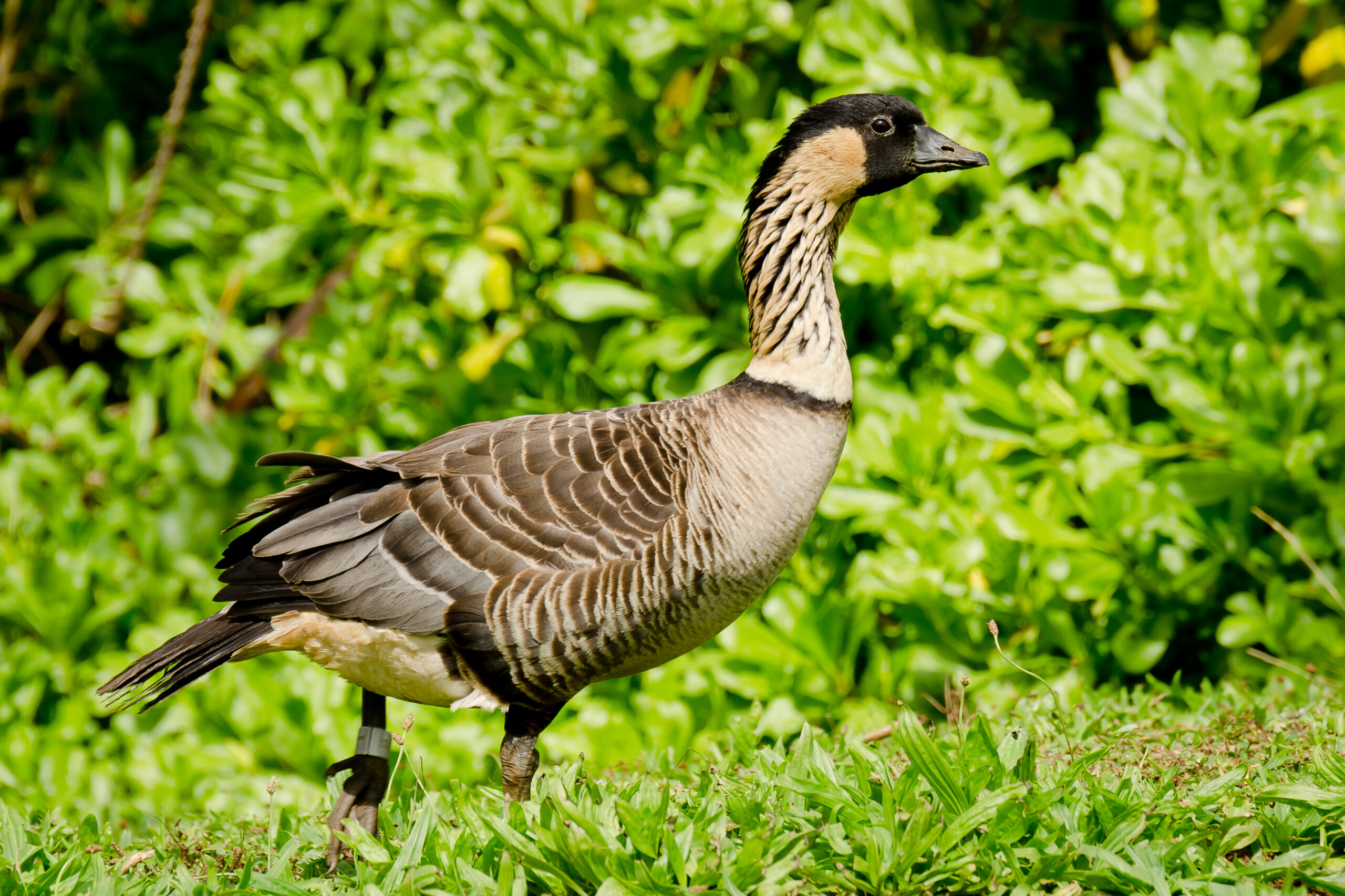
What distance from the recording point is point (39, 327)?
6.76 metres

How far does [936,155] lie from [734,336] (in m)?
1.46

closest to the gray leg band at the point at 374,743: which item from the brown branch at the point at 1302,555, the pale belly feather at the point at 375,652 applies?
the pale belly feather at the point at 375,652

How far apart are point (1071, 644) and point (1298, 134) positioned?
Result: 220cm

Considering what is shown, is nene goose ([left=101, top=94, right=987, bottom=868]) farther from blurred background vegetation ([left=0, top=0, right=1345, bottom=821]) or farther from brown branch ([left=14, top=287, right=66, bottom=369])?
brown branch ([left=14, top=287, right=66, bottom=369])

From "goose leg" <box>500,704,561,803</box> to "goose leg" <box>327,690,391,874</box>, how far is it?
354mm

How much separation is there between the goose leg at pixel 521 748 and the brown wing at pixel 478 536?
87 millimetres

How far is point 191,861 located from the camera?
3283 millimetres

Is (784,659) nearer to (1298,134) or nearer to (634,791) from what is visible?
(634,791)

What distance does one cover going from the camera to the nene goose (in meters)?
3.19

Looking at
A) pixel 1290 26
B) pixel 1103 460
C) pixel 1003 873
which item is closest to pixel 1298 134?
pixel 1290 26

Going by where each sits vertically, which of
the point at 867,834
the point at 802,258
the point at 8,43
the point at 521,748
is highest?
the point at 8,43

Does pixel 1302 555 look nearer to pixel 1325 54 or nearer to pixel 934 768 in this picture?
pixel 934 768

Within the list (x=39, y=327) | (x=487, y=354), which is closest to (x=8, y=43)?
(x=39, y=327)

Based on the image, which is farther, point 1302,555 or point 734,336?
point 734,336
